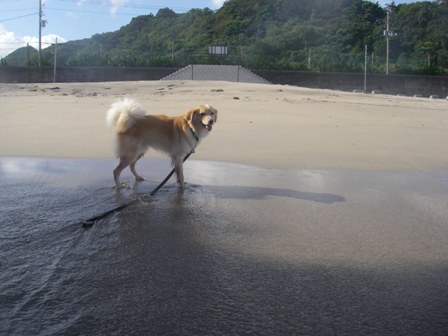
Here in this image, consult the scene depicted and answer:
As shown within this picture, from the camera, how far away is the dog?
557 cm

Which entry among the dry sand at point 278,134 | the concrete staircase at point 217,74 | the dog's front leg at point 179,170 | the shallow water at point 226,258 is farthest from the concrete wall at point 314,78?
the shallow water at point 226,258

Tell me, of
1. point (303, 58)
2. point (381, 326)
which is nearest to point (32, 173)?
point (381, 326)

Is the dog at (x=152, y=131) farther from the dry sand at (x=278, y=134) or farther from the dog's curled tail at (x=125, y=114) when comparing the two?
the dry sand at (x=278, y=134)

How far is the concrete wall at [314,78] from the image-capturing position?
113ft

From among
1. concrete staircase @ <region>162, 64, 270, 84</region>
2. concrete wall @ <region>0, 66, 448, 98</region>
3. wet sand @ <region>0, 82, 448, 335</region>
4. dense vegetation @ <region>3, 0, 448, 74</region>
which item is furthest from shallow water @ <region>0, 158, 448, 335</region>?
dense vegetation @ <region>3, 0, 448, 74</region>

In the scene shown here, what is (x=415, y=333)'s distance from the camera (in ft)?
7.50

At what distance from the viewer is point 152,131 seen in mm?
5695

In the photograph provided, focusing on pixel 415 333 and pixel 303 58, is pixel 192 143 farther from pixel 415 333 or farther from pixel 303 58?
pixel 303 58

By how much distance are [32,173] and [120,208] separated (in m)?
1.94

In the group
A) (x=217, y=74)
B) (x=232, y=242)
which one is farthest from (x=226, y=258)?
(x=217, y=74)

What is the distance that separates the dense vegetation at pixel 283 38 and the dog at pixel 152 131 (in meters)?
32.5

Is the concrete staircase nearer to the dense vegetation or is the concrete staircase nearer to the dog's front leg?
the dense vegetation

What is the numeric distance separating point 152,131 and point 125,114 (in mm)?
362

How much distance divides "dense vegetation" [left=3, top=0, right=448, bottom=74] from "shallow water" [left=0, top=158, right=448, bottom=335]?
3354cm
